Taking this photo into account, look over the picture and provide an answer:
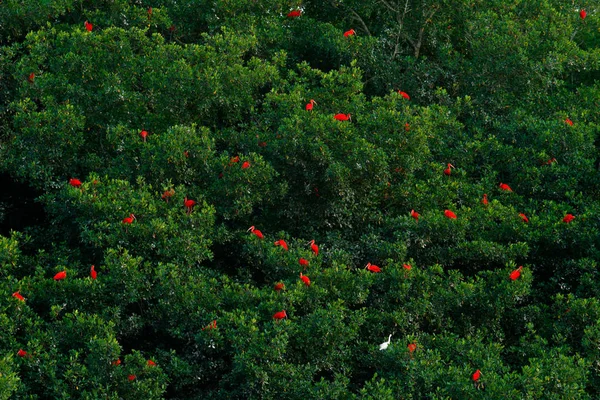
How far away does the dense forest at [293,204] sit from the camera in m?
10.4

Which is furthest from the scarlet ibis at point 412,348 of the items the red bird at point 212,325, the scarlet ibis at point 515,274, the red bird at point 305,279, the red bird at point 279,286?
the red bird at point 212,325

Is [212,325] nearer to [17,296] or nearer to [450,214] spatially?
[17,296]

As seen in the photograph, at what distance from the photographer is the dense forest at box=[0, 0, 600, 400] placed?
10.4 m

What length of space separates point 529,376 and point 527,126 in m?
4.56

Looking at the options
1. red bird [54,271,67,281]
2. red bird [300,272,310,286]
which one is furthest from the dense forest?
red bird [300,272,310,286]

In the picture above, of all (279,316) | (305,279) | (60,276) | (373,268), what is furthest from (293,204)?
(60,276)

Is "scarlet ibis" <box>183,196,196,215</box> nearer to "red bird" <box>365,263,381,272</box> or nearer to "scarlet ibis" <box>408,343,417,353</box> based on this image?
"red bird" <box>365,263,381,272</box>

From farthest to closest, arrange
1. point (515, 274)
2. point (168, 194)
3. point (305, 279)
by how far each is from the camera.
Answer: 1. point (168, 194)
2. point (515, 274)
3. point (305, 279)

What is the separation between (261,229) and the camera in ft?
40.5

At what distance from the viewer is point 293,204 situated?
40.7 feet

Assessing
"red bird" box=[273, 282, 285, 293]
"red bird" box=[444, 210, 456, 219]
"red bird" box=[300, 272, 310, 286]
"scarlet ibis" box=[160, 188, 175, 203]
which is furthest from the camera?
"red bird" box=[444, 210, 456, 219]

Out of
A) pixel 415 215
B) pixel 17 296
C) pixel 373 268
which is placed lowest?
pixel 17 296

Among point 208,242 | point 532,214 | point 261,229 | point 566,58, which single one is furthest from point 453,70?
point 208,242

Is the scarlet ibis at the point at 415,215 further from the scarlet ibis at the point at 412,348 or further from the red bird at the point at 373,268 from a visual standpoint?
the scarlet ibis at the point at 412,348
